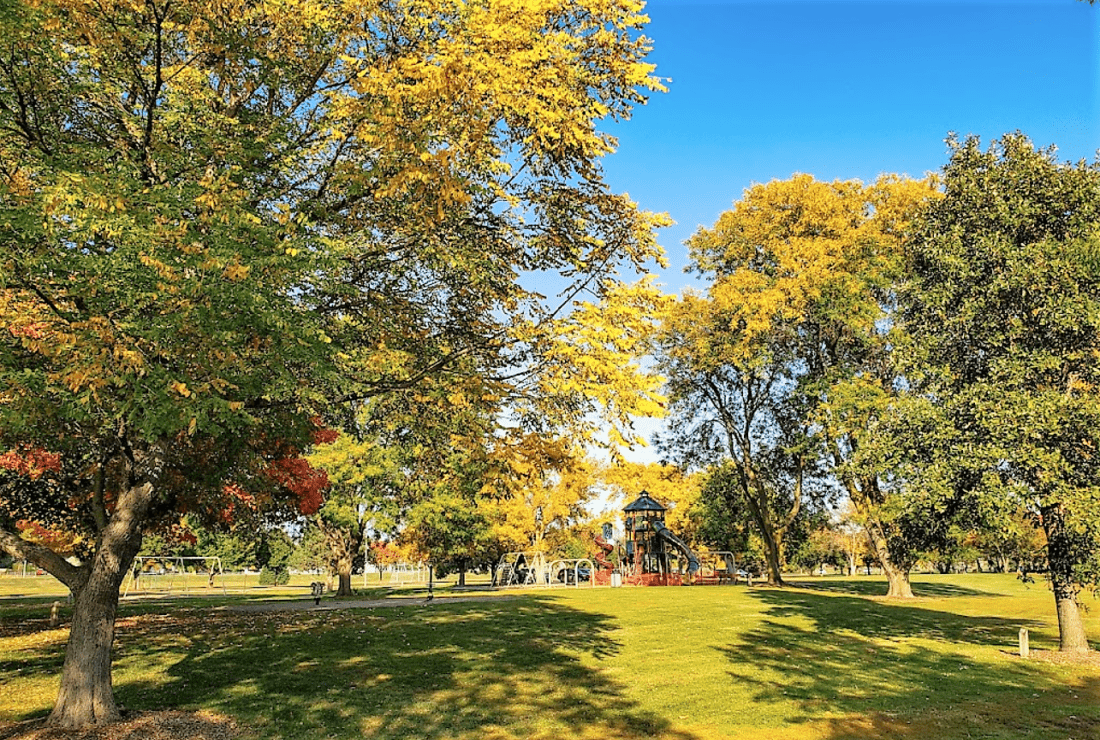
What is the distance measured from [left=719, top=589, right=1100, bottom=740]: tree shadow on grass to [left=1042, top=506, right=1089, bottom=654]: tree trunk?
54.8 inches

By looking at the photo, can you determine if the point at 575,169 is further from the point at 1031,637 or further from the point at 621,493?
the point at 621,493

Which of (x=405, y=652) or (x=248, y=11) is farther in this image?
(x=405, y=652)

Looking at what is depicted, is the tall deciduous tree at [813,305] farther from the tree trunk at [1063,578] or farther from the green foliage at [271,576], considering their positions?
the green foliage at [271,576]

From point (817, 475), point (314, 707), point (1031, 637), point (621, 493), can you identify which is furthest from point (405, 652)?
point (621, 493)

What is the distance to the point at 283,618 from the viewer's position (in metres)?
21.8

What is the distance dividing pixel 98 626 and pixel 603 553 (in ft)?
150

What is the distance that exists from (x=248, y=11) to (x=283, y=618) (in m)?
18.4

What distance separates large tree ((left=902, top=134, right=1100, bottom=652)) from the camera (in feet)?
46.3

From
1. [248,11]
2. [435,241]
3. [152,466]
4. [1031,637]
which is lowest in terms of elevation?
[1031,637]

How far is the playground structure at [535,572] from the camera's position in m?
43.5

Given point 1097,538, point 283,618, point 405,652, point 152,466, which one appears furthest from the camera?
point 283,618

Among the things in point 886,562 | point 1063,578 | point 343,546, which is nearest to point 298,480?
point 343,546

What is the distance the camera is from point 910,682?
Result: 1291 centimetres

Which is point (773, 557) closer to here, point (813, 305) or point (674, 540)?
point (674, 540)
